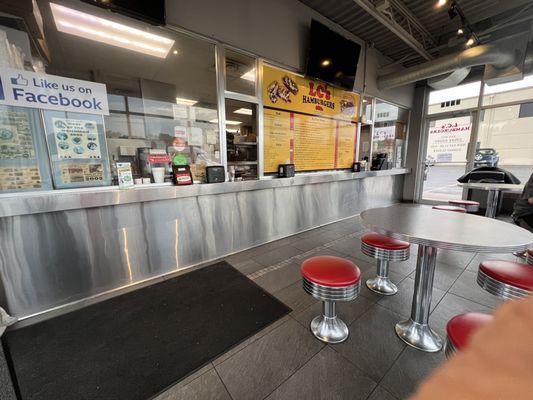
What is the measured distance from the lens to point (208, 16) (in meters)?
2.64

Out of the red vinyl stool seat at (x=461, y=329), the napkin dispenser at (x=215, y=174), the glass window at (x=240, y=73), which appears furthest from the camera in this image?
the glass window at (x=240, y=73)

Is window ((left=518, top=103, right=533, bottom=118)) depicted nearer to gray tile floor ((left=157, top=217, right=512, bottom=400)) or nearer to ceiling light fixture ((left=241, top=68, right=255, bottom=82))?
gray tile floor ((left=157, top=217, right=512, bottom=400))

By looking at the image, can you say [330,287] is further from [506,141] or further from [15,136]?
[506,141]

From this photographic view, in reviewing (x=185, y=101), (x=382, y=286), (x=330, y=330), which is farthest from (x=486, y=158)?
(x=185, y=101)

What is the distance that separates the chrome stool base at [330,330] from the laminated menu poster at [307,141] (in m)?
2.36

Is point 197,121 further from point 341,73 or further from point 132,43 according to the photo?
point 341,73

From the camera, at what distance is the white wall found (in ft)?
8.35

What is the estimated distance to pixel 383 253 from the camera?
1.91m

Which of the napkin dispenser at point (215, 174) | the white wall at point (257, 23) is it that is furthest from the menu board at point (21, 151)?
the white wall at point (257, 23)

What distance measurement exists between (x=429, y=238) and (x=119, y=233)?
278cm

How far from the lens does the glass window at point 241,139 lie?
10.2 feet

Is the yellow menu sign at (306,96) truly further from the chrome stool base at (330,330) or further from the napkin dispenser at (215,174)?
the chrome stool base at (330,330)

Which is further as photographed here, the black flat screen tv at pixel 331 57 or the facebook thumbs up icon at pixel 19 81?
the black flat screen tv at pixel 331 57

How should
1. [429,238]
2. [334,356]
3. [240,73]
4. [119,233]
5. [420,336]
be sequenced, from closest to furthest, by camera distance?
[429,238]
[334,356]
[420,336]
[119,233]
[240,73]
